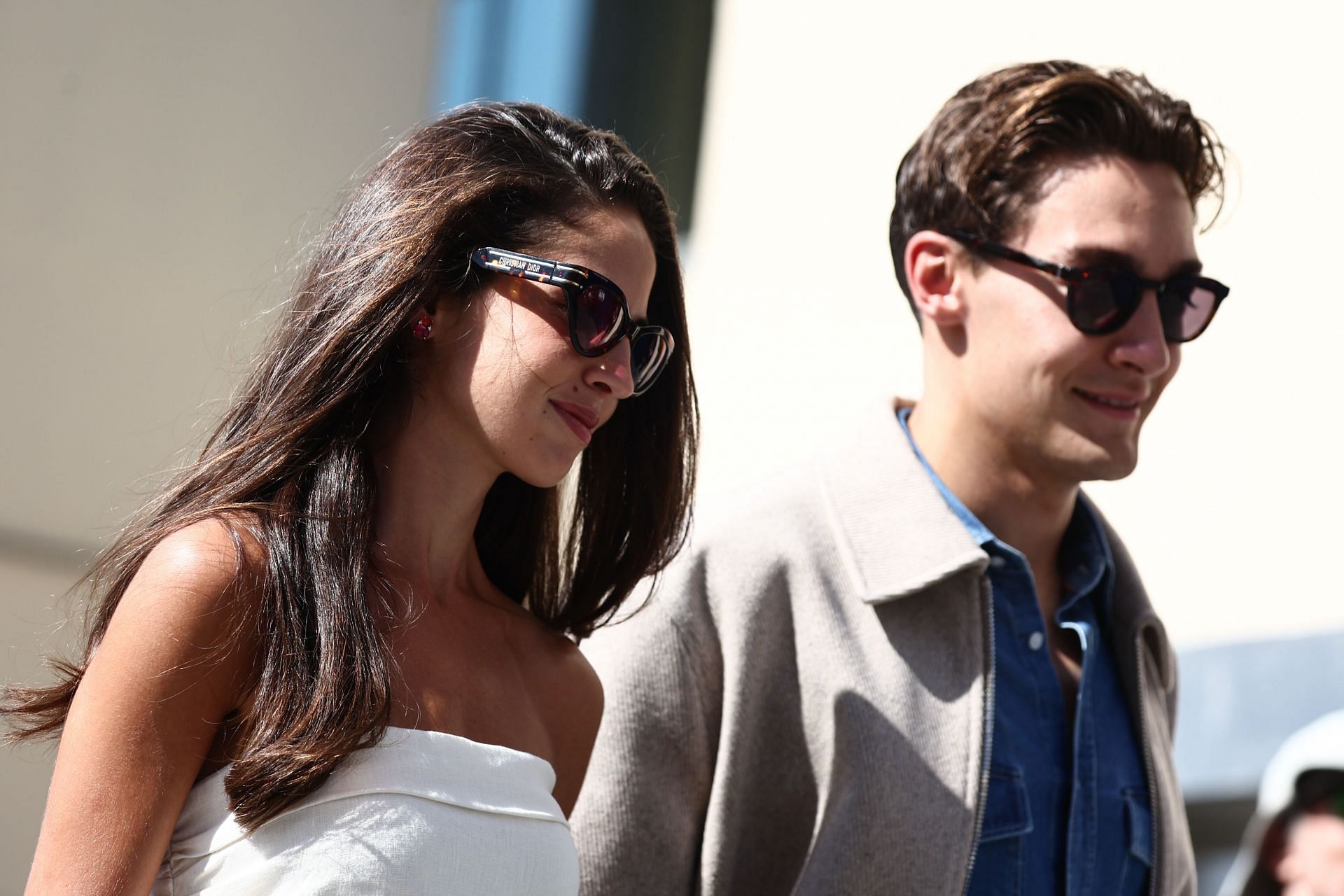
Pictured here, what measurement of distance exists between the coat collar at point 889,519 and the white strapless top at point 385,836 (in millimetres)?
864

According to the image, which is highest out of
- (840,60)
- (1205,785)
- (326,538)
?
(840,60)

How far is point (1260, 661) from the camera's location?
3357 mm

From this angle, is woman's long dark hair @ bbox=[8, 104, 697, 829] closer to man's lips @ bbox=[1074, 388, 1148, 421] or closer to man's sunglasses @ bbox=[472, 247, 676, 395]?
man's sunglasses @ bbox=[472, 247, 676, 395]

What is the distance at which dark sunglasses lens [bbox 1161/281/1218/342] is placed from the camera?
2551mm

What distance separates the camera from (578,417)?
1863 millimetres

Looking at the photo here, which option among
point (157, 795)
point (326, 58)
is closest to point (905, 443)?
point (157, 795)

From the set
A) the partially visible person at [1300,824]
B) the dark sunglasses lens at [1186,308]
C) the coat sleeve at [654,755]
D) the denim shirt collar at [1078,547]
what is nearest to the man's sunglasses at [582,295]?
the coat sleeve at [654,755]

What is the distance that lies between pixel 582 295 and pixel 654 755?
85cm

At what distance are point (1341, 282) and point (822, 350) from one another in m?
1.61

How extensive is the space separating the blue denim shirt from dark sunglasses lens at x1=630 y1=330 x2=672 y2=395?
760 mm

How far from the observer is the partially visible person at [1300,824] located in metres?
3.09

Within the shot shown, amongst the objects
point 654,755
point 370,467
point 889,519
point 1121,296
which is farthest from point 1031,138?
point 370,467

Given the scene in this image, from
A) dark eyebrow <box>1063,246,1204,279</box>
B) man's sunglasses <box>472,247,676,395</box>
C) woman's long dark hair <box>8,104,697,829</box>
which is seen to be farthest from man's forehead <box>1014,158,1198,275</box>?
man's sunglasses <box>472,247,676,395</box>

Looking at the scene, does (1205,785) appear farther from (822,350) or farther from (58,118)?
(58,118)
